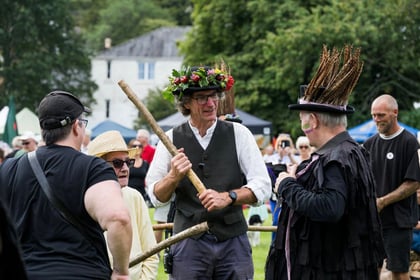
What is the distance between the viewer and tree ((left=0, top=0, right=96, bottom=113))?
194 feet

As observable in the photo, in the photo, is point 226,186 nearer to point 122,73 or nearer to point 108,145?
point 108,145

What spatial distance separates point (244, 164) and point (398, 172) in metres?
3.42

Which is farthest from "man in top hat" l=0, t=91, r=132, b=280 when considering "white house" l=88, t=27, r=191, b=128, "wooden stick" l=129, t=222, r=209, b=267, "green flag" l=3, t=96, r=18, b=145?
"white house" l=88, t=27, r=191, b=128

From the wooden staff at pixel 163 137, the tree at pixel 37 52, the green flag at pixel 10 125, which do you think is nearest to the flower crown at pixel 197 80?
the wooden staff at pixel 163 137

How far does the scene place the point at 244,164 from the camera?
684 centimetres

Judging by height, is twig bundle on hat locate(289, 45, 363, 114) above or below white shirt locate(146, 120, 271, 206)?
above

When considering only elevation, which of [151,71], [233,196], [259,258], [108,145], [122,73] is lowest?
[122,73]

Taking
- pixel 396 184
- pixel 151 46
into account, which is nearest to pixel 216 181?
pixel 396 184

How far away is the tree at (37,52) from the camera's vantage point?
5922 cm

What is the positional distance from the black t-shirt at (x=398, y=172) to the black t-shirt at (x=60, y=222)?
5.14 meters

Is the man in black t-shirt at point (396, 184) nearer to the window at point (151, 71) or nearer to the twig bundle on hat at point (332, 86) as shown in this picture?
the twig bundle on hat at point (332, 86)

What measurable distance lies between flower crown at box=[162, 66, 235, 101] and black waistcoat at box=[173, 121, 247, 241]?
0.31 meters

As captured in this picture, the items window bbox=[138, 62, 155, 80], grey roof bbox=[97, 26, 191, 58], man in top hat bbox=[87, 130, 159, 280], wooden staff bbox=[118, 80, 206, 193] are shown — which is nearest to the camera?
wooden staff bbox=[118, 80, 206, 193]

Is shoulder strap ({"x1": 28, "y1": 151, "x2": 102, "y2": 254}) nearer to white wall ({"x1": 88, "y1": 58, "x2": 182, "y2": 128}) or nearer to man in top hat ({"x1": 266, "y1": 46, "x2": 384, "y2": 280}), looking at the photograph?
man in top hat ({"x1": 266, "y1": 46, "x2": 384, "y2": 280})
